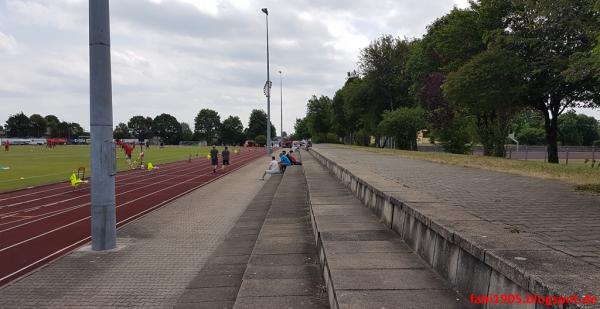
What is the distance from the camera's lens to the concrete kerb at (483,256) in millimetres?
2949

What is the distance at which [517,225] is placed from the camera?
530 cm

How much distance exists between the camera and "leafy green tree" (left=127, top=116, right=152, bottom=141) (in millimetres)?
181288

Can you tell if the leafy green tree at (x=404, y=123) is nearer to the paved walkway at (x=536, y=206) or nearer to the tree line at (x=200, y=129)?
the paved walkway at (x=536, y=206)

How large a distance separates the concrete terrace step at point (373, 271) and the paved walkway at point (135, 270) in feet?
6.58

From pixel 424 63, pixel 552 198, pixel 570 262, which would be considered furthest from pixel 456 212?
pixel 424 63

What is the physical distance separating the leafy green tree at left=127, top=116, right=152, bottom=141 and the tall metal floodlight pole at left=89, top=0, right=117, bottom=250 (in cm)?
18038

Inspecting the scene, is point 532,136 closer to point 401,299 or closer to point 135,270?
point 135,270

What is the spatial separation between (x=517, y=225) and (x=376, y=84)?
5471cm

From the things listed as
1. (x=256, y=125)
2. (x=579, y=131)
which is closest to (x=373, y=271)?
(x=579, y=131)

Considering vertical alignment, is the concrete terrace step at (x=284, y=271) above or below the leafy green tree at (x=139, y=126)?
below

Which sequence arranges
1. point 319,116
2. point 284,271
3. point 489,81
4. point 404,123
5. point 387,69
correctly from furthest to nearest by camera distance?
point 319,116 < point 387,69 < point 404,123 < point 489,81 < point 284,271

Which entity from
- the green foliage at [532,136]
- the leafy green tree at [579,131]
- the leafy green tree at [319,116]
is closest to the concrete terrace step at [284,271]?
the leafy green tree at [319,116]

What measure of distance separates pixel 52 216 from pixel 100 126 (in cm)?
514

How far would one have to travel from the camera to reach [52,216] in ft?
39.6
